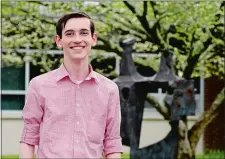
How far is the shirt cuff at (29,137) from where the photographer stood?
1.76 meters

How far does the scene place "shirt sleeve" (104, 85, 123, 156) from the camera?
5.83 feet

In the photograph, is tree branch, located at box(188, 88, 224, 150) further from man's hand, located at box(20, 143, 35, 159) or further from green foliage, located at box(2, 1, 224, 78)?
man's hand, located at box(20, 143, 35, 159)

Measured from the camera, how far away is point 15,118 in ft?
29.3

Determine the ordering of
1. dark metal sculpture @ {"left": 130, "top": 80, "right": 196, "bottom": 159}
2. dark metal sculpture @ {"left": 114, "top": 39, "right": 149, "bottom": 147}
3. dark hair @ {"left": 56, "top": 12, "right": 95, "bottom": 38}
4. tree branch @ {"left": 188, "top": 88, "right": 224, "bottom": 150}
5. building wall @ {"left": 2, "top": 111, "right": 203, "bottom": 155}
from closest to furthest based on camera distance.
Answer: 1. dark hair @ {"left": 56, "top": 12, "right": 95, "bottom": 38}
2. dark metal sculpture @ {"left": 114, "top": 39, "right": 149, "bottom": 147}
3. dark metal sculpture @ {"left": 130, "top": 80, "right": 196, "bottom": 159}
4. tree branch @ {"left": 188, "top": 88, "right": 224, "bottom": 150}
5. building wall @ {"left": 2, "top": 111, "right": 203, "bottom": 155}

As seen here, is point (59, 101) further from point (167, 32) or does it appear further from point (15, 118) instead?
point (15, 118)

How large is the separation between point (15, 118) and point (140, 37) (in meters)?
2.44

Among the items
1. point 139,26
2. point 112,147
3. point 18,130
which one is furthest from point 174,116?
point 112,147

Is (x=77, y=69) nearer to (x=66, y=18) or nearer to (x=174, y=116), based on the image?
(x=66, y=18)

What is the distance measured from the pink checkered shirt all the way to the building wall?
6.73m

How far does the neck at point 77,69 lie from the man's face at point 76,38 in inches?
0.7

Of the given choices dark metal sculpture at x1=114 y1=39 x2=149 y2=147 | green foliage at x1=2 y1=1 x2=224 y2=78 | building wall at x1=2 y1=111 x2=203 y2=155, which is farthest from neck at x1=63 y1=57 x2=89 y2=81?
building wall at x1=2 y1=111 x2=203 y2=155

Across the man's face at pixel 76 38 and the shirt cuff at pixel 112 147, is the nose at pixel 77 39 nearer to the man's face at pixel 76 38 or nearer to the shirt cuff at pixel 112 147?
the man's face at pixel 76 38

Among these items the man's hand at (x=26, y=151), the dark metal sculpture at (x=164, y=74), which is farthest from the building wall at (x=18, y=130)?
the man's hand at (x=26, y=151)

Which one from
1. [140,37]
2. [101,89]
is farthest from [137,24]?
[101,89]
